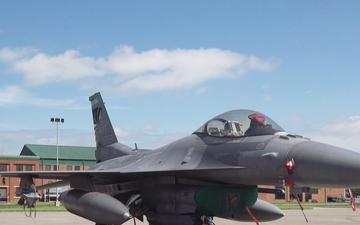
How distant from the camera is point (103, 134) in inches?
651

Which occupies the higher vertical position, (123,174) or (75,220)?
(123,174)

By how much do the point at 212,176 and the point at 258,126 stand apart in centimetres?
127

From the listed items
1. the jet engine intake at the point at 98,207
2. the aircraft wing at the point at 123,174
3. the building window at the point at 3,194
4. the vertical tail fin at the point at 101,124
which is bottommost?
the building window at the point at 3,194

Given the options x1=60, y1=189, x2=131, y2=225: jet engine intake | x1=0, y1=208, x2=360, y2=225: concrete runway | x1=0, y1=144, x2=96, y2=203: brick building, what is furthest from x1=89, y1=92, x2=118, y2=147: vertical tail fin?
x1=0, y1=144, x2=96, y2=203: brick building

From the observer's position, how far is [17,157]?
241 feet

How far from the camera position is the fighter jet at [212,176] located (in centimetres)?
874

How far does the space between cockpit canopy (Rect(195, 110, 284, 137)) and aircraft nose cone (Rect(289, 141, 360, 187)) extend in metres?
1.01

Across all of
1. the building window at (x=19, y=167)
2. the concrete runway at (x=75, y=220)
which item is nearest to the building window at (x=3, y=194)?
the building window at (x=19, y=167)

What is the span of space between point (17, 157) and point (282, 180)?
226 feet

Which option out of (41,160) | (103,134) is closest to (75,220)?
(103,134)

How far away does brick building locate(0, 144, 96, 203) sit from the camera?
236 ft

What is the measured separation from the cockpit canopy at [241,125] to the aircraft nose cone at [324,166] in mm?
1013

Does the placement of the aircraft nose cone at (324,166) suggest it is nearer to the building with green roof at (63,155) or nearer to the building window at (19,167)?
the building window at (19,167)

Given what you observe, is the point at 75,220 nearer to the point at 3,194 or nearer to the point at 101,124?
the point at 101,124
